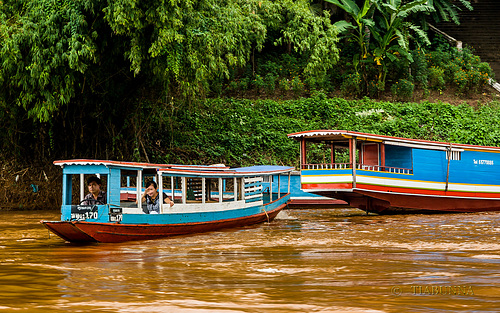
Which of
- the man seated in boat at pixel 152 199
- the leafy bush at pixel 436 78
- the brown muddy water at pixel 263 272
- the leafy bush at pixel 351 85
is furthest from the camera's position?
the leafy bush at pixel 436 78

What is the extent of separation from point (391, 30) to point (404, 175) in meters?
10.2

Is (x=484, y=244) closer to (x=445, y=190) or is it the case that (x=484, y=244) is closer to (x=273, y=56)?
(x=445, y=190)

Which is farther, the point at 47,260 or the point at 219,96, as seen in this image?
the point at 219,96

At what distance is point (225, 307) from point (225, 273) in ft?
6.07

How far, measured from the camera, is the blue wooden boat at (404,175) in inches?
595

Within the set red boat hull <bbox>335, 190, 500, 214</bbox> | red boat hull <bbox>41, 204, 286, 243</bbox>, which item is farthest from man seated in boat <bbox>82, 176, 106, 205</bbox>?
red boat hull <bbox>335, 190, 500, 214</bbox>

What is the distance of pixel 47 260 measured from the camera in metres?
8.34

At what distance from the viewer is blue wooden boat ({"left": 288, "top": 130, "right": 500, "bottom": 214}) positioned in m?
15.1

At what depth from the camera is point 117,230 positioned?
10602mm

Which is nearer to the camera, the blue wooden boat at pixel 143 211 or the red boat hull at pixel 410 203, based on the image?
the blue wooden boat at pixel 143 211

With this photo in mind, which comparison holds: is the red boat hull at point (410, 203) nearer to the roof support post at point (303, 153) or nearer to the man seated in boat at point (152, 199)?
the roof support post at point (303, 153)

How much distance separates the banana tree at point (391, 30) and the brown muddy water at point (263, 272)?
13.3m

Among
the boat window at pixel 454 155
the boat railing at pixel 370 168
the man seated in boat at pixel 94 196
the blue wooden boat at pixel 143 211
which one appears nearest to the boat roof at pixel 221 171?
the blue wooden boat at pixel 143 211

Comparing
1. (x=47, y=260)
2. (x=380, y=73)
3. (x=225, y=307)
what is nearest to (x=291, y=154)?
(x=380, y=73)
